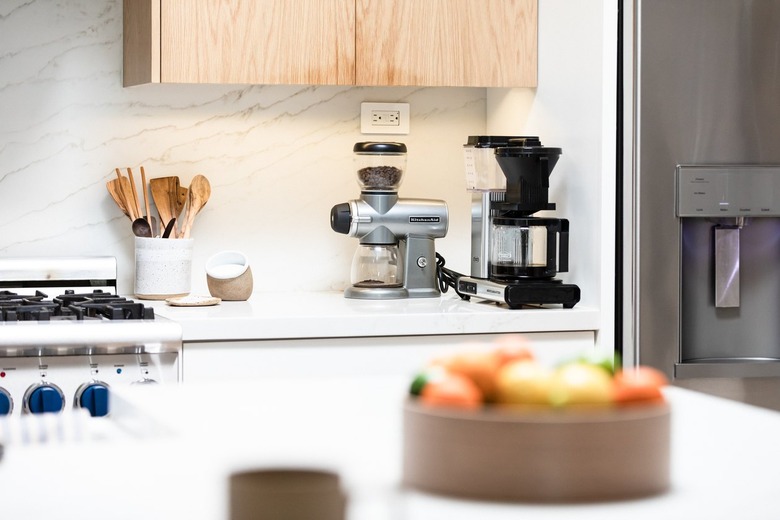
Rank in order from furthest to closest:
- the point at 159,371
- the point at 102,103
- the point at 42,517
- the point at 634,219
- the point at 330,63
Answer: the point at 102,103, the point at 330,63, the point at 634,219, the point at 159,371, the point at 42,517

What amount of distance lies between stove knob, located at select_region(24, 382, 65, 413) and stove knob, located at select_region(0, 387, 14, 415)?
27 mm

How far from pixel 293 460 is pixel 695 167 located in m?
1.63

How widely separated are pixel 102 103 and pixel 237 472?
2.01 metres

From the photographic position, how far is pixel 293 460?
86cm

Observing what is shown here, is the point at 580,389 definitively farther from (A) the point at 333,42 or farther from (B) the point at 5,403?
(A) the point at 333,42

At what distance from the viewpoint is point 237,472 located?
0.83 meters

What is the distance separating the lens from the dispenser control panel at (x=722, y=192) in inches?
89.4

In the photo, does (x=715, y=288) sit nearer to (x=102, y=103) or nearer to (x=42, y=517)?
(x=102, y=103)

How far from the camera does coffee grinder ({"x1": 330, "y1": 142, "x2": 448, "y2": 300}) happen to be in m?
2.53

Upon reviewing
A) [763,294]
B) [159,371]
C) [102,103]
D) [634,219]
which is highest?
[102,103]

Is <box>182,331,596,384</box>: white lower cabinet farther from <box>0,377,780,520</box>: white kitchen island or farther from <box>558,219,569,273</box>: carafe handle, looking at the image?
<box>0,377,780,520</box>: white kitchen island

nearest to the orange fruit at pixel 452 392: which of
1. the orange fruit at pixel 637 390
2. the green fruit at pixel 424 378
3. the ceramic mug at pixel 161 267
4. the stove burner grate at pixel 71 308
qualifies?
the green fruit at pixel 424 378

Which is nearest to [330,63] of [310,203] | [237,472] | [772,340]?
[310,203]

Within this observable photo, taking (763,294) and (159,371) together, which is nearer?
(159,371)
